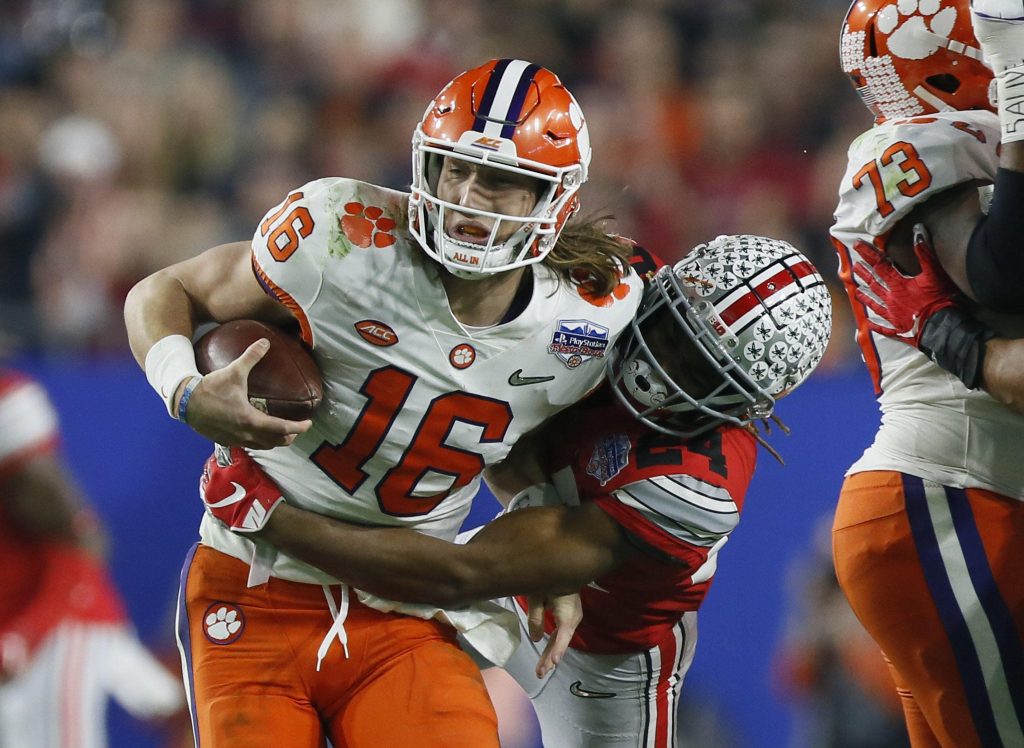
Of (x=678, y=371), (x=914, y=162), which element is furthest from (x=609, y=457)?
(x=914, y=162)

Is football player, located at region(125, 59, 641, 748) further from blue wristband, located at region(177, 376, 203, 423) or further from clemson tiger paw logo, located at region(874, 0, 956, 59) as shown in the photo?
clemson tiger paw logo, located at region(874, 0, 956, 59)

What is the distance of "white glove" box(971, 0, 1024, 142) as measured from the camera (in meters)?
1.72

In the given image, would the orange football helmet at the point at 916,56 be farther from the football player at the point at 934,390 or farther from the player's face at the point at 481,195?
the player's face at the point at 481,195

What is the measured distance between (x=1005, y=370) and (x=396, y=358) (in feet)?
2.92

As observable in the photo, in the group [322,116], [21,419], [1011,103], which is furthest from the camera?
[322,116]

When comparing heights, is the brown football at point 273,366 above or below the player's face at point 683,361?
below

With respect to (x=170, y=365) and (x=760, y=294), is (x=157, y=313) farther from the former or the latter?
(x=760, y=294)

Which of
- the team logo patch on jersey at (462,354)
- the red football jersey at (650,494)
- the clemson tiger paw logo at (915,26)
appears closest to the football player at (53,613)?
the red football jersey at (650,494)

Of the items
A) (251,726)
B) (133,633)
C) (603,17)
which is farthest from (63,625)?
(603,17)

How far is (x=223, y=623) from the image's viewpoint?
211cm

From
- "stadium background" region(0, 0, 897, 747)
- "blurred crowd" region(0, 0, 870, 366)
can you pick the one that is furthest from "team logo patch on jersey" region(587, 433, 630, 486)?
"blurred crowd" region(0, 0, 870, 366)

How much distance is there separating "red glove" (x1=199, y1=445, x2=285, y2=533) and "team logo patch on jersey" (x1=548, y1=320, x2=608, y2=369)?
0.50m

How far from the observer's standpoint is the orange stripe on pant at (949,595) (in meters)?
1.99

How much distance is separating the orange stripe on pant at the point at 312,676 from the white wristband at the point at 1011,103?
3.77ft
